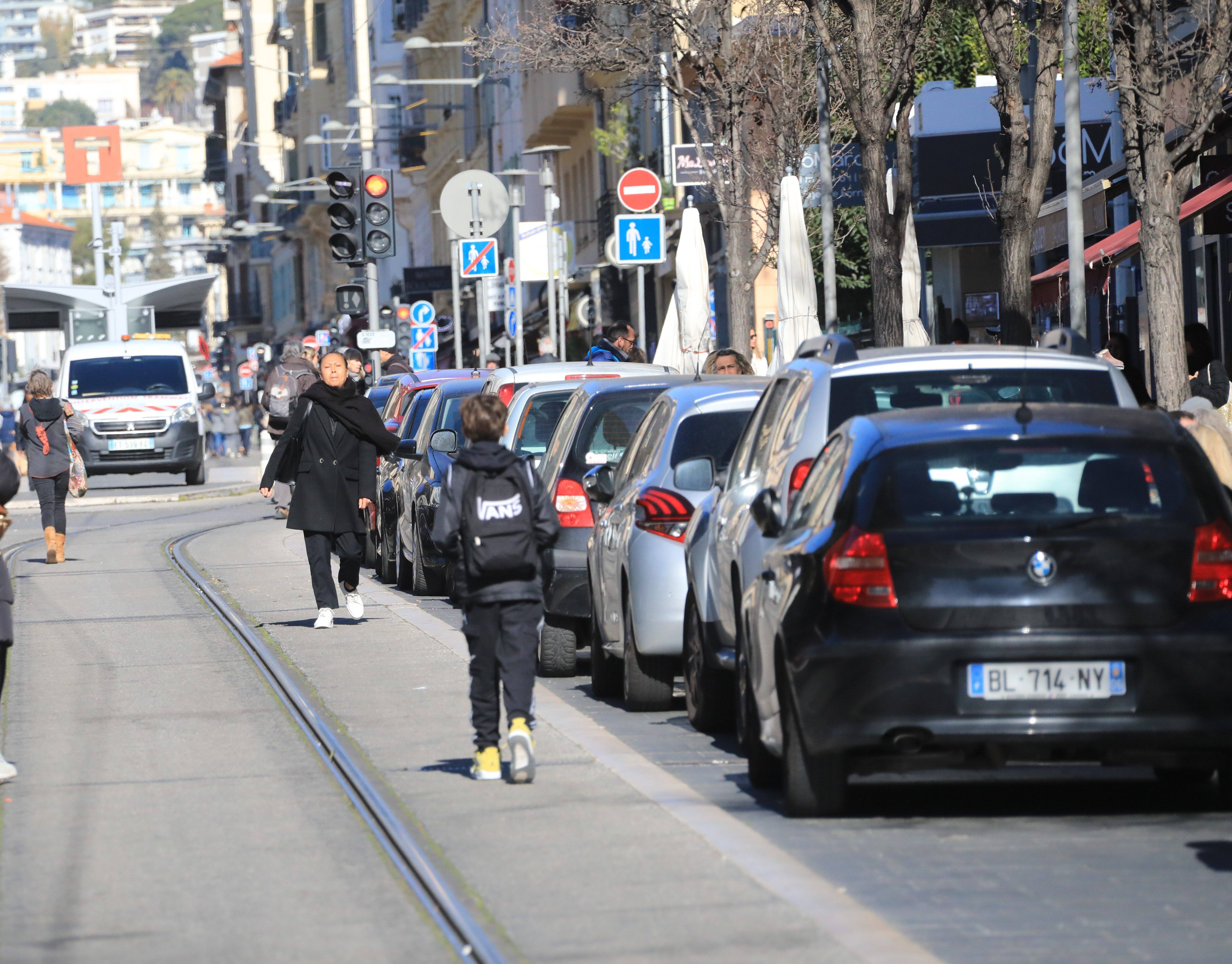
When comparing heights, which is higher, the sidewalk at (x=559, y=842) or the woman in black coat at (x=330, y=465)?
the woman in black coat at (x=330, y=465)

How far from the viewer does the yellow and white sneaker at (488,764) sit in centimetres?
924

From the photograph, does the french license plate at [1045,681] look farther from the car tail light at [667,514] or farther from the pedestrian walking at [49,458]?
the pedestrian walking at [49,458]

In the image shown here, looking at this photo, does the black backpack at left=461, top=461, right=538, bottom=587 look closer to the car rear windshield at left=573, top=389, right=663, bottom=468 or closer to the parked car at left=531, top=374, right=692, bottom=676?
the parked car at left=531, top=374, right=692, bottom=676

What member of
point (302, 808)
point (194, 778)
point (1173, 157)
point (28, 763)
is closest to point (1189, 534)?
point (302, 808)

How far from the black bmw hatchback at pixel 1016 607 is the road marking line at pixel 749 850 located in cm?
41

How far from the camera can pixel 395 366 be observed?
101 ft

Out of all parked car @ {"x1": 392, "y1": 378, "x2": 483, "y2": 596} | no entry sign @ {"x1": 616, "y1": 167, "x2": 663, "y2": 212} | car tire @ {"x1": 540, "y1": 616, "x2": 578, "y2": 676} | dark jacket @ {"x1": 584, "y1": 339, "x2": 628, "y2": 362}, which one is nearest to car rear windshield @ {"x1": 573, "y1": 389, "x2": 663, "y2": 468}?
car tire @ {"x1": 540, "y1": 616, "x2": 578, "y2": 676}

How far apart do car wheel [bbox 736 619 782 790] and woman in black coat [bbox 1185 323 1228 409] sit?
6318 mm

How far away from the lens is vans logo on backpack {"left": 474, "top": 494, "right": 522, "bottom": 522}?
9148mm

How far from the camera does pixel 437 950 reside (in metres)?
6.45

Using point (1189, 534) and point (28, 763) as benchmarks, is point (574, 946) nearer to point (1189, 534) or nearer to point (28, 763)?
point (1189, 534)

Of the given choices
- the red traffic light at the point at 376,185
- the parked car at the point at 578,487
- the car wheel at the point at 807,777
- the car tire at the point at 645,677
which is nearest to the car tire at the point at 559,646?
the parked car at the point at 578,487

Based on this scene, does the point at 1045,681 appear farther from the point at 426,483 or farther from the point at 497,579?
the point at 426,483

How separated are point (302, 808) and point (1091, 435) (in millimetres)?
3084
